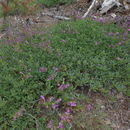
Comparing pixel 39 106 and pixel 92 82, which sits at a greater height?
pixel 92 82

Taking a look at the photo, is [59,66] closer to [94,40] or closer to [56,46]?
[56,46]

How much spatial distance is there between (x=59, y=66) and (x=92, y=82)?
2.04 feet

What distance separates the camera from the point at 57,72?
2758 millimetres

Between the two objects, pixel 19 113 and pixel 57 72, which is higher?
pixel 57 72

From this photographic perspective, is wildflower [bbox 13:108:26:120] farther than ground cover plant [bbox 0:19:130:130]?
No

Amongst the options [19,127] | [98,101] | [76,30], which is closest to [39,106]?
[19,127]

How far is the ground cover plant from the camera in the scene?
2332mm

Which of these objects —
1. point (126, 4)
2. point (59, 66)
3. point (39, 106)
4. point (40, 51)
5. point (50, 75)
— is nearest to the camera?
point (39, 106)

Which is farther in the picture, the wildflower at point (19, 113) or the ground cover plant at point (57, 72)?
the ground cover plant at point (57, 72)

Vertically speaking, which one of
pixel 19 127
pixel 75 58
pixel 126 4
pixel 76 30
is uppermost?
pixel 126 4

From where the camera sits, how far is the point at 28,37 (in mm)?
3613

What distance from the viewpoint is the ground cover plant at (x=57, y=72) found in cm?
233

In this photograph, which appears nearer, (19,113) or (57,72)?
(19,113)

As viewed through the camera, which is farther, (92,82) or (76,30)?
(76,30)
